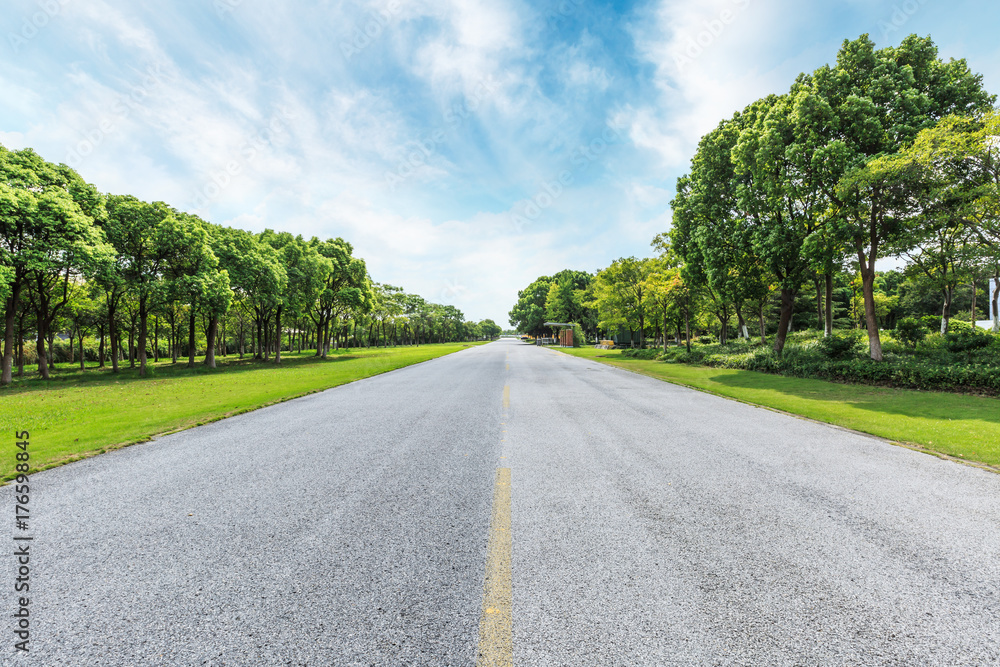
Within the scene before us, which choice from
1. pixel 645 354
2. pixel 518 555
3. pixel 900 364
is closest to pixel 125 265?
pixel 518 555

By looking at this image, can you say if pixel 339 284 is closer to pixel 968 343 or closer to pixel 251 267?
pixel 251 267

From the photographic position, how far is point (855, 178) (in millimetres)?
13805

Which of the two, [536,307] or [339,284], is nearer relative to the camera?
[339,284]

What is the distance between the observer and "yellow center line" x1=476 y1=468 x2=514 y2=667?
1988mm

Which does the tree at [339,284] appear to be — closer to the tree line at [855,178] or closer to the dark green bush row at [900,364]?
the tree line at [855,178]

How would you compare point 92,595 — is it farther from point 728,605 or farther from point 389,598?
point 728,605

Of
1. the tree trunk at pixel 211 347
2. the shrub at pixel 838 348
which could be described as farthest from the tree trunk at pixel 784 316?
the tree trunk at pixel 211 347

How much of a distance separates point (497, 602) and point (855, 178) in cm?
1922

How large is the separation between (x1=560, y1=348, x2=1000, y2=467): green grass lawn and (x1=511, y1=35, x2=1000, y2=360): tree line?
5.00 metres

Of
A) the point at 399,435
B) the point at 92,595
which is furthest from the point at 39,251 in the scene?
the point at 92,595

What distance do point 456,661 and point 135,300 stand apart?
38.0 metres

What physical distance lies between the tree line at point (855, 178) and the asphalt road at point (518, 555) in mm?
13376

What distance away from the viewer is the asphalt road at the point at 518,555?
6.88 ft

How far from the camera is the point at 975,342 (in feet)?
47.5
